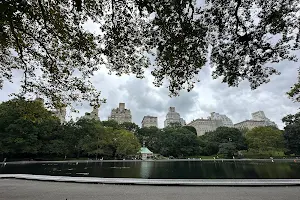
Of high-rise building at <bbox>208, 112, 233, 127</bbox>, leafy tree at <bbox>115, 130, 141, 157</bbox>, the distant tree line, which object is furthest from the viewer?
high-rise building at <bbox>208, 112, 233, 127</bbox>

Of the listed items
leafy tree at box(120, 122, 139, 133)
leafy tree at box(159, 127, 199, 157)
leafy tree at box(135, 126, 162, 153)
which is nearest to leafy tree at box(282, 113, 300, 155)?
leafy tree at box(159, 127, 199, 157)

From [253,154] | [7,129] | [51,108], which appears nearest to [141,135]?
[253,154]

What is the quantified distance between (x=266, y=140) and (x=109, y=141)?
33.8 metres

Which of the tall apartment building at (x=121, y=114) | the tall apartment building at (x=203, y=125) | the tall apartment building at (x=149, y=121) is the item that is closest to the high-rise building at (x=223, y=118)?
the tall apartment building at (x=203, y=125)

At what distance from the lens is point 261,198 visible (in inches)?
230

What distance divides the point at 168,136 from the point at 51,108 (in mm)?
43763

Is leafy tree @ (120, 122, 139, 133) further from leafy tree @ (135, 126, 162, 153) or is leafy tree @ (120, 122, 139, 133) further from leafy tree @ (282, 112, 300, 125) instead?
leafy tree @ (282, 112, 300, 125)

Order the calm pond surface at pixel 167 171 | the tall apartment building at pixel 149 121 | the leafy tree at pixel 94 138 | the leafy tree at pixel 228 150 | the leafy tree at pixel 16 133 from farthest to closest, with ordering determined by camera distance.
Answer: the tall apartment building at pixel 149 121 < the leafy tree at pixel 228 150 < the leafy tree at pixel 94 138 < the leafy tree at pixel 16 133 < the calm pond surface at pixel 167 171

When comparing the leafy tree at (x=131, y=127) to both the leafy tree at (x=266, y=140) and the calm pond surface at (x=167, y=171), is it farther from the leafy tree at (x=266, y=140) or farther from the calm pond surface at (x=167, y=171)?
the calm pond surface at (x=167, y=171)

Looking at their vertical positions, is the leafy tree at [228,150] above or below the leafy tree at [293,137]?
below

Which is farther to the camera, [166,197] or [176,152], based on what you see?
[176,152]

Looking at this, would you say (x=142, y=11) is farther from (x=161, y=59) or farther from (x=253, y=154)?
(x=253, y=154)

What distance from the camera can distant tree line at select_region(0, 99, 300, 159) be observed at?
30156mm

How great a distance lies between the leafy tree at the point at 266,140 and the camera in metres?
43.1
